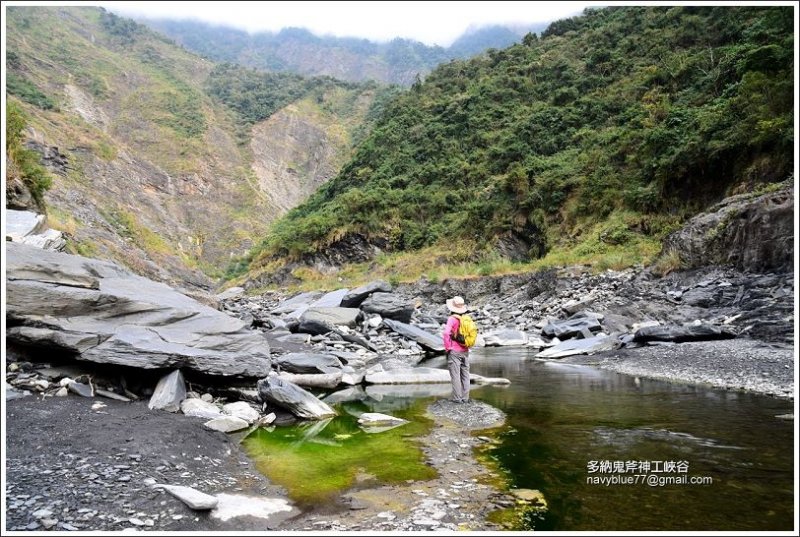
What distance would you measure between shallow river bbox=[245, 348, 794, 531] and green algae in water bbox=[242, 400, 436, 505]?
15 mm

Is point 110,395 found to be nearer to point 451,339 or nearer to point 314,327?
point 451,339

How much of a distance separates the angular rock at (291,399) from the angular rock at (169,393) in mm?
1296

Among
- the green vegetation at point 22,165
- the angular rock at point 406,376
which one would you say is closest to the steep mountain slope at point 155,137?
the green vegetation at point 22,165

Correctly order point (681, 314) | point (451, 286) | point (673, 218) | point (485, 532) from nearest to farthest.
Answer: point (485, 532)
point (681, 314)
point (673, 218)
point (451, 286)

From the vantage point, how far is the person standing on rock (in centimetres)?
870

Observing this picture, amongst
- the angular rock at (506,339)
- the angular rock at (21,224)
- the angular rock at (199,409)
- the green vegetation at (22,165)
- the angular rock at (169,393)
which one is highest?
the green vegetation at (22,165)

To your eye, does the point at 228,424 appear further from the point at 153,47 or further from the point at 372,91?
the point at 153,47

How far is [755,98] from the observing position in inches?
845

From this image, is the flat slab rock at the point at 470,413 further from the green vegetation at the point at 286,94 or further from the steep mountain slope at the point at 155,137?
the green vegetation at the point at 286,94

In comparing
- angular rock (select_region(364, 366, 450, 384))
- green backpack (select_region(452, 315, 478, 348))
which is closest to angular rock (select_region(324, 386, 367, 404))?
angular rock (select_region(364, 366, 450, 384))

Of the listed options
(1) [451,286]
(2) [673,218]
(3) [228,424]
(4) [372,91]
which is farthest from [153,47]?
(3) [228,424]

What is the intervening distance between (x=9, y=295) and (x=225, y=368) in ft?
10.7

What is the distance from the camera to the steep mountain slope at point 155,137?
216 feet

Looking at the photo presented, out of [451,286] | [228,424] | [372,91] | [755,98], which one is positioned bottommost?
[451,286]
